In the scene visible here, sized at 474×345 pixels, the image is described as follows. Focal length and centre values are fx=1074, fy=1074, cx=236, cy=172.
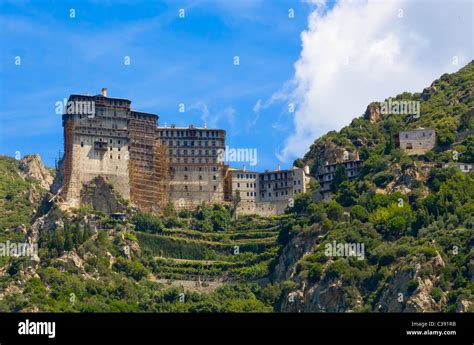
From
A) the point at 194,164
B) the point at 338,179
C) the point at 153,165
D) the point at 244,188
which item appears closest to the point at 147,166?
the point at 153,165

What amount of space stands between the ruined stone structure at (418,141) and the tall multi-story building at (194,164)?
2221 cm

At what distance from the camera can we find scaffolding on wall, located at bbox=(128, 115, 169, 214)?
4744 inches

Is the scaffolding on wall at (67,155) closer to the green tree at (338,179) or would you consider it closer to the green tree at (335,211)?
the green tree at (335,211)

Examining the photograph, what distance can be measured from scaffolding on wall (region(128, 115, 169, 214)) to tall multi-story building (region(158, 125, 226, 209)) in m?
1.35

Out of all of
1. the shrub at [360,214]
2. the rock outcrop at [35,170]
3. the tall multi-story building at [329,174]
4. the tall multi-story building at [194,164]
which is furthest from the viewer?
the rock outcrop at [35,170]

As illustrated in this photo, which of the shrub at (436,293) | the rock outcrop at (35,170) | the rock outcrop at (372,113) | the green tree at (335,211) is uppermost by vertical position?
the rock outcrop at (372,113)

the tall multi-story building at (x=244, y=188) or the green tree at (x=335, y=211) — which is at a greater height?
the tall multi-story building at (x=244, y=188)

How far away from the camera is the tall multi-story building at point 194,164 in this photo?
410ft

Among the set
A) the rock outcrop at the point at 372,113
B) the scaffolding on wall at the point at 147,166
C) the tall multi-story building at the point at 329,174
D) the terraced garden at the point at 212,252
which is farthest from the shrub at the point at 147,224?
the rock outcrop at the point at 372,113

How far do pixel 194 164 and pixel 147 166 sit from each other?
6.87 metres

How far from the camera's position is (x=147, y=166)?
402ft

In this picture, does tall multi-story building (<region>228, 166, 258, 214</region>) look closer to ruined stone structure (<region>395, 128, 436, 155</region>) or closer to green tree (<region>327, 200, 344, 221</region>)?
green tree (<region>327, 200, 344, 221</region>)
